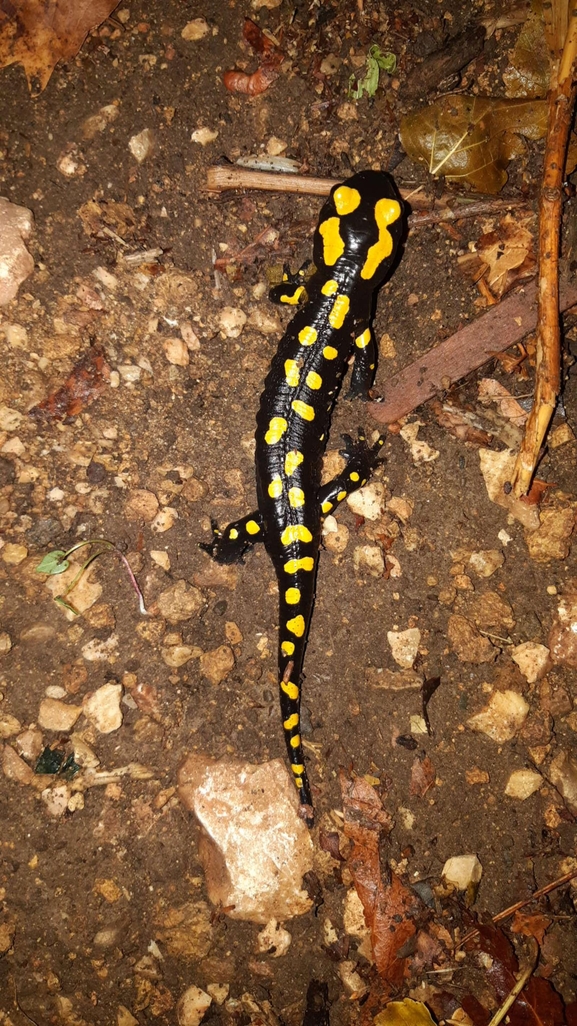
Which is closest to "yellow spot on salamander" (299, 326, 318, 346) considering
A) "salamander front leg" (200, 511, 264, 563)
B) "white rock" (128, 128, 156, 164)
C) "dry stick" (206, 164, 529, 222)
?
"dry stick" (206, 164, 529, 222)

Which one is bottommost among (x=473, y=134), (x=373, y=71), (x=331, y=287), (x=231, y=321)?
(x=231, y=321)

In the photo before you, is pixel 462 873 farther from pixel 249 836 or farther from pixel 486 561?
pixel 486 561

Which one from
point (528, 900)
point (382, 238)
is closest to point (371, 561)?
point (382, 238)

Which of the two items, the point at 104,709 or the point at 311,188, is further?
the point at 311,188

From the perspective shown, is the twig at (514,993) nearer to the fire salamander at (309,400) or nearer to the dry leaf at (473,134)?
the fire salamander at (309,400)

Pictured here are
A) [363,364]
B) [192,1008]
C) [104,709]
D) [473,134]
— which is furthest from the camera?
[363,364]

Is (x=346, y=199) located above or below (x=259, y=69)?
below
